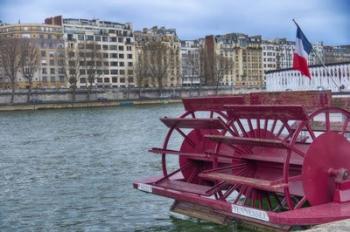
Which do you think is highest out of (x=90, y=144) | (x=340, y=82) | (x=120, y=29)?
(x=120, y=29)

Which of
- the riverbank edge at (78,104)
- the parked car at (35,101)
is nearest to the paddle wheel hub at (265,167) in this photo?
the riverbank edge at (78,104)

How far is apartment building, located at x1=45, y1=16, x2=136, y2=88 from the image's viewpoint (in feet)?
372

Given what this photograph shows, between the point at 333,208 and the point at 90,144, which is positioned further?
the point at 90,144

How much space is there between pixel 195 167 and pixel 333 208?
12.8 feet

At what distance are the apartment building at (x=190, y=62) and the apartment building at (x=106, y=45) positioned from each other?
11.6m

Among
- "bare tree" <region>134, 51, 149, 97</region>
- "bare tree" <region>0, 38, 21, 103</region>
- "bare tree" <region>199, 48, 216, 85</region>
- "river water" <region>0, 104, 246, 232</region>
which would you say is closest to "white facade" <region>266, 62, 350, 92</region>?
"river water" <region>0, 104, 246, 232</region>

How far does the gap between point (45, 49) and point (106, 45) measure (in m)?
13.9

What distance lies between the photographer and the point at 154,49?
109 m

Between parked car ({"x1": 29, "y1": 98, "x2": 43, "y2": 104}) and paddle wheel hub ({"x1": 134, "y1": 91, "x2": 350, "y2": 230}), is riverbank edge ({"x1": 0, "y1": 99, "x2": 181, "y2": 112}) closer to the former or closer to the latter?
parked car ({"x1": 29, "y1": 98, "x2": 43, "y2": 104})

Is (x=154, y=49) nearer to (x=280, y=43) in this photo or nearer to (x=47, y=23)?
(x=47, y=23)

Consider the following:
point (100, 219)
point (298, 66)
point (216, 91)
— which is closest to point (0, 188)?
point (100, 219)

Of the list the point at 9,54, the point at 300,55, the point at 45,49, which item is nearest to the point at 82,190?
the point at 300,55

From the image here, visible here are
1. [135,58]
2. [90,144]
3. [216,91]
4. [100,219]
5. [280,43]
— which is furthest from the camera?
[280,43]

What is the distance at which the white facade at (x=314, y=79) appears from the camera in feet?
96.4
